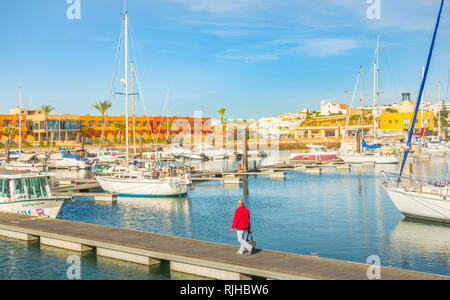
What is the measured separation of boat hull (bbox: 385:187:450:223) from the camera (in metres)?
23.5

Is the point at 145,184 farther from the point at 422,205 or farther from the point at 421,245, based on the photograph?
the point at 421,245

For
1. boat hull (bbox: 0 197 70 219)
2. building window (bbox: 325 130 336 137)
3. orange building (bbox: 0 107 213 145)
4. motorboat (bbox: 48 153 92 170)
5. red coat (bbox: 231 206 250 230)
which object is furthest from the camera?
building window (bbox: 325 130 336 137)

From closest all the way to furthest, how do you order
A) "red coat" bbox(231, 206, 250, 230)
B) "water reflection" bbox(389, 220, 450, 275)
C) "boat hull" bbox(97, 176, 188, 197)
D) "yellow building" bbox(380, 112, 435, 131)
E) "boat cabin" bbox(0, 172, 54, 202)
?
"red coat" bbox(231, 206, 250, 230)
"water reflection" bbox(389, 220, 450, 275)
"boat cabin" bbox(0, 172, 54, 202)
"boat hull" bbox(97, 176, 188, 197)
"yellow building" bbox(380, 112, 435, 131)

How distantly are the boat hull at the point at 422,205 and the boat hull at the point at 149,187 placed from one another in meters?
16.5

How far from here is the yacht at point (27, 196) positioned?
2380 cm

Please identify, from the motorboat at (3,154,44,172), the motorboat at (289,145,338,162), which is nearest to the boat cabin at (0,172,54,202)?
the motorboat at (3,154,44,172)

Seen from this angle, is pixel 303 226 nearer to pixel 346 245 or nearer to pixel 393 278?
pixel 346 245

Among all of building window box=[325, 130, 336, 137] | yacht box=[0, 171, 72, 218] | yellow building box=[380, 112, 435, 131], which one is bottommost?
yacht box=[0, 171, 72, 218]

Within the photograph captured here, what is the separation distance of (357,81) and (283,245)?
2298 inches

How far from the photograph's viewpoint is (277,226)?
84.7 feet

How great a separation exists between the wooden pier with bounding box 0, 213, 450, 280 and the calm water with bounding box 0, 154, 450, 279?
0.45 metres

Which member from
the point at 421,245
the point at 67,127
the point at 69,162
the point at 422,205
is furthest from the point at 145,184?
the point at 67,127

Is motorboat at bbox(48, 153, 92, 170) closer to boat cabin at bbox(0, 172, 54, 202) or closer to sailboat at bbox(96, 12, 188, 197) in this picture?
sailboat at bbox(96, 12, 188, 197)

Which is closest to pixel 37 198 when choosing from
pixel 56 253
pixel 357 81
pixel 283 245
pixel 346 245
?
pixel 56 253
